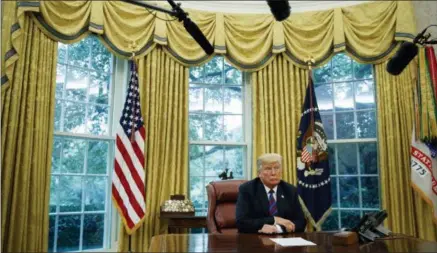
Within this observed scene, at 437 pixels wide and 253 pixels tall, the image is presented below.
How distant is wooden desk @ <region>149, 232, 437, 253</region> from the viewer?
156 cm

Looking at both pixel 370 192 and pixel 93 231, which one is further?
pixel 370 192

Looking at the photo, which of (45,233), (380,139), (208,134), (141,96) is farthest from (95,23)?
(380,139)

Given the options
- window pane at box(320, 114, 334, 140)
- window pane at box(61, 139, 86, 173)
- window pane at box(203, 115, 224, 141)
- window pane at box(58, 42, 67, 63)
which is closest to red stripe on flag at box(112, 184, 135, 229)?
window pane at box(61, 139, 86, 173)

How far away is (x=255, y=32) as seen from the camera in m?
4.29

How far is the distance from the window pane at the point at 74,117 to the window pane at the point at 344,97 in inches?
115

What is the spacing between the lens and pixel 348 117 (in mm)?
4258

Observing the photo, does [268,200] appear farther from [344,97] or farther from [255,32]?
[255,32]

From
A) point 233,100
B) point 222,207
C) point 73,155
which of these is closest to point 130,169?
point 73,155

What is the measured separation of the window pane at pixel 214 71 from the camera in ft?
14.5

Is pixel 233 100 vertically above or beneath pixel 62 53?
beneath

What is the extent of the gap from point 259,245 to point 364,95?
Answer: 3.11 meters

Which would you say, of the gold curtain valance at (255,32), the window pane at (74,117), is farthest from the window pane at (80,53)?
the window pane at (74,117)

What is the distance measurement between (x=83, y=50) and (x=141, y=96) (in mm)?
793

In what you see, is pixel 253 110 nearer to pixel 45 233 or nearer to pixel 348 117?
pixel 348 117
